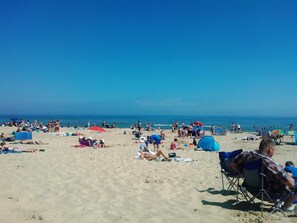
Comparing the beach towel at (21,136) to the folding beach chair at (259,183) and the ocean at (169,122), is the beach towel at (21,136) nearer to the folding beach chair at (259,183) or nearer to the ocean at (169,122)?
the folding beach chair at (259,183)

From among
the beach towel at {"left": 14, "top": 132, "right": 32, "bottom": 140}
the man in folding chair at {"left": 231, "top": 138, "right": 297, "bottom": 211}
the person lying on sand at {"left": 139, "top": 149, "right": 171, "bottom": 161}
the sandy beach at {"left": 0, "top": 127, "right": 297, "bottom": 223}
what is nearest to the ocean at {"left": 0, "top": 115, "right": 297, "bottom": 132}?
the beach towel at {"left": 14, "top": 132, "right": 32, "bottom": 140}

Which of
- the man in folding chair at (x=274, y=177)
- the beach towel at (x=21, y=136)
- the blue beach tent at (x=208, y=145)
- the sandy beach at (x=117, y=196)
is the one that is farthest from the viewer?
the beach towel at (x=21, y=136)

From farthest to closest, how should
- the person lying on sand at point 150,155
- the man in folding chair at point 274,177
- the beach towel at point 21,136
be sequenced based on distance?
the beach towel at point 21,136
the person lying on sand at point 150,155
the man in folding chair at point 274,177

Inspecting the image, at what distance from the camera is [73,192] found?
601cm

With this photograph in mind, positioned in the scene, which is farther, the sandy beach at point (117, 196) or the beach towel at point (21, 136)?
the beach towel at point (21, 136)

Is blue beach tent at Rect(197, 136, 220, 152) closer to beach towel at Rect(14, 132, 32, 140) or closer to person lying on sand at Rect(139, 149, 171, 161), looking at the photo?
person lying on sand at Rect(139, 149, 171, 161)

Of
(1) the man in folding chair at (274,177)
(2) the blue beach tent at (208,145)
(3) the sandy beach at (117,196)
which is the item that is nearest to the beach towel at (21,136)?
(3) the sandy beach at (117,196)

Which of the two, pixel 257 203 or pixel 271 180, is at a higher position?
pixel 271 180

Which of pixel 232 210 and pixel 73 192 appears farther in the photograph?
pixel 73 192

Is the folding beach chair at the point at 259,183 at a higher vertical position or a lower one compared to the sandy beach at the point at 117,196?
higher

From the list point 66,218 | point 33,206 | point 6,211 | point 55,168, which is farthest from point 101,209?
point 55,168

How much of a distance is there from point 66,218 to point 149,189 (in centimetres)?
218

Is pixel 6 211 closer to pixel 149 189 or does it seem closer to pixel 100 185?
pixel 100 185

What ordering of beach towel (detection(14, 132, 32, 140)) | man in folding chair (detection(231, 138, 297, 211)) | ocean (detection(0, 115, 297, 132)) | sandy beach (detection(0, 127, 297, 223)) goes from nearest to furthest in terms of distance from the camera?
man in folding chair (detection(231, 138, 297, 211)), sandy beach (detection(0, 127, 297, 223)), beach towel (detection(14, 132, 32, 140)), ocean (detection(0, 115, 297, 132))
